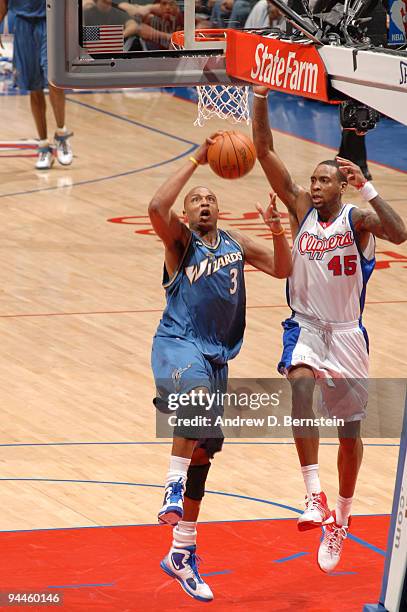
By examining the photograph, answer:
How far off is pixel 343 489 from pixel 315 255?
4.06 feet

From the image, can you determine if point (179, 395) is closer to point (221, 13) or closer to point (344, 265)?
point (344, 265)

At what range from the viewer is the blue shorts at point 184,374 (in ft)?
23.3

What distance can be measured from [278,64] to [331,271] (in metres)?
1.28

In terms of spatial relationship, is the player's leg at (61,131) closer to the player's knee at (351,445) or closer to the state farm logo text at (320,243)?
the state farm logo text at (320,243)

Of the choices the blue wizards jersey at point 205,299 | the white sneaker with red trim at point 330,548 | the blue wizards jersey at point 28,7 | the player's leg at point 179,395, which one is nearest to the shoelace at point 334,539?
the white sneaker with red trim at point 330,548

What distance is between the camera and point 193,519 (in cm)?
721

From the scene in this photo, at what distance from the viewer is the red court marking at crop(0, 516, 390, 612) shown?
281 inches

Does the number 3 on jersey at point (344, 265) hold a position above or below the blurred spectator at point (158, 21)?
below

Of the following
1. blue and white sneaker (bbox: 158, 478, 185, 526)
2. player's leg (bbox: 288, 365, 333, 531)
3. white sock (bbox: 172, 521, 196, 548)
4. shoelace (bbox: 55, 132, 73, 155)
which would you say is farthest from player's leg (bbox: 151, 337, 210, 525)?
shoelace (bbox: 55, 132, 73, 155)

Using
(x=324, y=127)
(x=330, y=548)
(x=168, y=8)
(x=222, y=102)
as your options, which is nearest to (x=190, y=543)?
(x=330, y=548)

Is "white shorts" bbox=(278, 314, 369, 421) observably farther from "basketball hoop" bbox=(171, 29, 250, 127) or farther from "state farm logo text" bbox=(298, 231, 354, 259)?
"basketball hoop" bbox=(171, 29, 250, 127)

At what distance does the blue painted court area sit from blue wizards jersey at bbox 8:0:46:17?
4115mm

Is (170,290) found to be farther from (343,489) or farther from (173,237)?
(343,489)

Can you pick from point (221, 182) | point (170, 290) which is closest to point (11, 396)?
point (170, 290)
